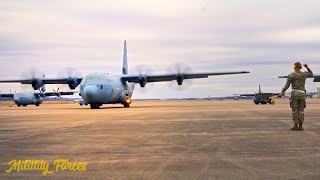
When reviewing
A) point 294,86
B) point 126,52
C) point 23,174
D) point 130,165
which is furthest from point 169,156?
point 126,52

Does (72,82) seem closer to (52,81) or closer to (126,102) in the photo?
(52,81)

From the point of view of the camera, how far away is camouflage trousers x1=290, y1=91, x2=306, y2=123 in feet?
43.1

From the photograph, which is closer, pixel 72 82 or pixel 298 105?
pixel 298 105

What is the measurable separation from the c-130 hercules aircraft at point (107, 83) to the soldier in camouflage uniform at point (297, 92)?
1240 inches

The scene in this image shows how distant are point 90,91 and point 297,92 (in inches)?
1250

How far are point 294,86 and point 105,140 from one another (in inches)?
254

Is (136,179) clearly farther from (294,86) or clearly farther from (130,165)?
(294,86)

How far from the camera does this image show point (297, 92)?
13.3 metres

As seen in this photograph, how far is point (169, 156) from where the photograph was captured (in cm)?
772

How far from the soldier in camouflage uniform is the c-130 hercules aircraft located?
3149cm

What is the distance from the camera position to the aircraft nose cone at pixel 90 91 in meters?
42.9
